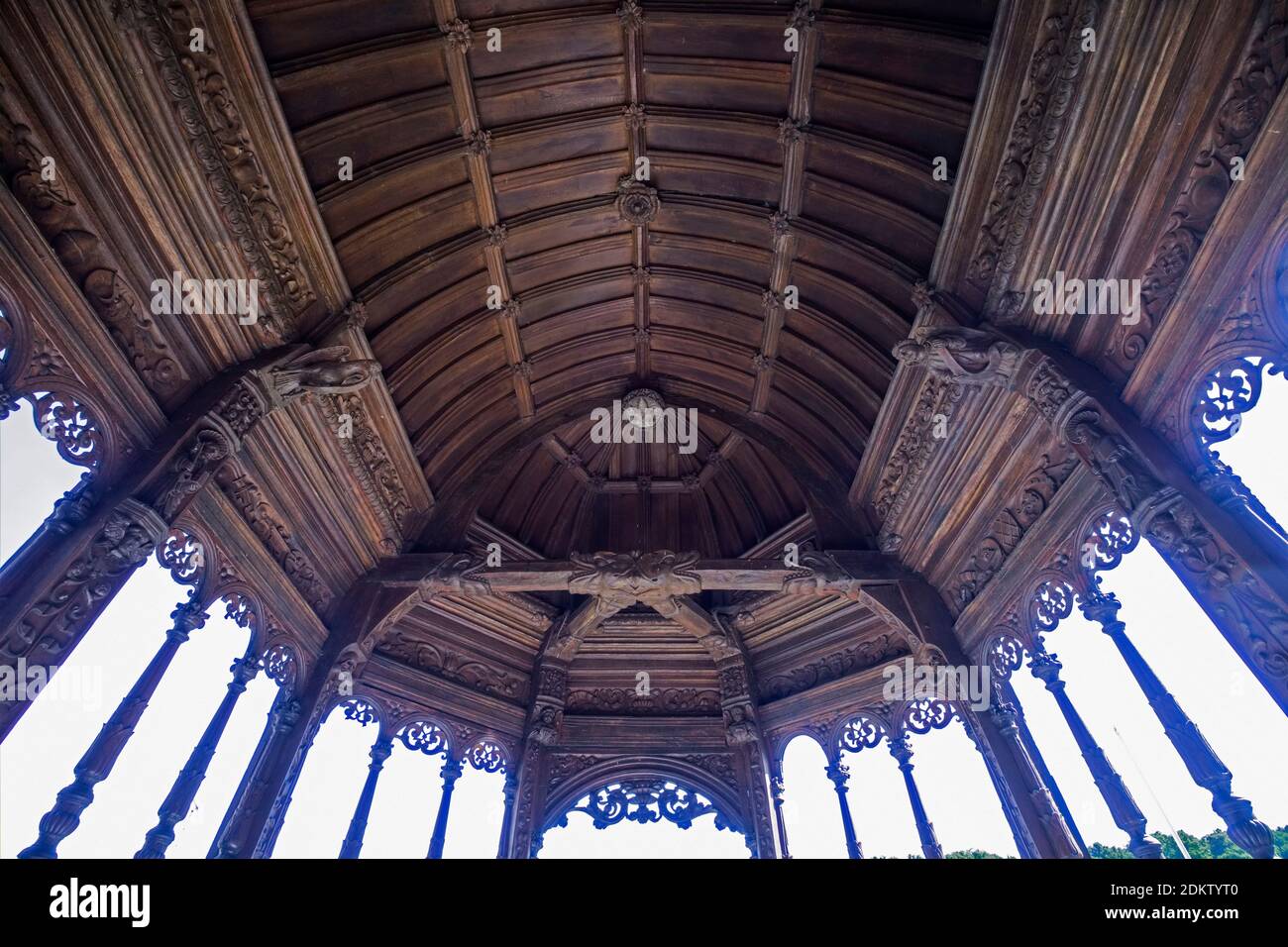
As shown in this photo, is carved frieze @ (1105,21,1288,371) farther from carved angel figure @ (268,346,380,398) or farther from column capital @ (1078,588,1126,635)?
carved angel figure @ (268,346,380,398)

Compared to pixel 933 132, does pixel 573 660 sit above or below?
below

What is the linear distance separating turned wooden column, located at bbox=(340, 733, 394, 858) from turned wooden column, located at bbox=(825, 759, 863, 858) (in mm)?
5782

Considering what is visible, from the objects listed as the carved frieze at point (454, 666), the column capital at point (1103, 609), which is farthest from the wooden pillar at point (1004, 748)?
the carved frieze at point (454, 666)

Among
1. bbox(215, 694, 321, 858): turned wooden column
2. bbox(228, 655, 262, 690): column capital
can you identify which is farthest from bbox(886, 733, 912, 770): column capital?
bbox(228, 655, 262, 690): column capital

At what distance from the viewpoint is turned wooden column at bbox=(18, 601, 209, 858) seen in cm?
506

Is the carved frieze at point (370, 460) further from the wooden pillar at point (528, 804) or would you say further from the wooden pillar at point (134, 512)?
the wooden pillar at point (528, 804)

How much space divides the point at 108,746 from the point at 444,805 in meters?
4.66

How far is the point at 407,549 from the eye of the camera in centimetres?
1001

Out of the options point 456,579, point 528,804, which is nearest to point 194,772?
point 456,579

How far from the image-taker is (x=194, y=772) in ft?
22.2

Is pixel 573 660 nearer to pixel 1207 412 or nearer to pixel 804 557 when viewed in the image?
pixel 804 557
